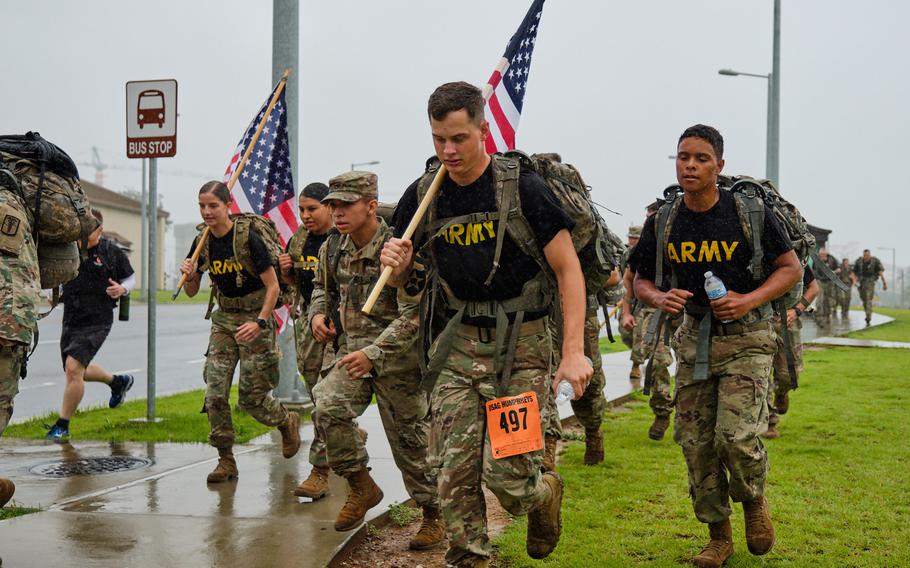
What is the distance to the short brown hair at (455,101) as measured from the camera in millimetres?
4293

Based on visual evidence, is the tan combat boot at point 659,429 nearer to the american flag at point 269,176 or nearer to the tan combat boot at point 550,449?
the tan combat boot at point 550,449

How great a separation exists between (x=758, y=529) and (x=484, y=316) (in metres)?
1.96

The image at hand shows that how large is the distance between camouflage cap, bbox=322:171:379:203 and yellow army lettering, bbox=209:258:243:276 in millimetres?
1959

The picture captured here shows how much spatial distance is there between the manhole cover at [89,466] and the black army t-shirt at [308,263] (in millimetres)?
1827

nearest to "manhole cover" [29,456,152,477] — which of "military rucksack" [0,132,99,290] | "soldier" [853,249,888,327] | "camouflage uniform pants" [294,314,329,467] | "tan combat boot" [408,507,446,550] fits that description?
"camouflage uniform pants" [294,314,329,467]

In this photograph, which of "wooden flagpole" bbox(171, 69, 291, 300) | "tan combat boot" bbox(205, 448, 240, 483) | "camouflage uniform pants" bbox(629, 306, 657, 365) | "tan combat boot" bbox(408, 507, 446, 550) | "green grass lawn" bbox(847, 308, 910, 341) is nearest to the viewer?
"tan combat boot" bbox(408, 507, 446, 550)

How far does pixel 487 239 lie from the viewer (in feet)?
14.5

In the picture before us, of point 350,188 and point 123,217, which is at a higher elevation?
point 123,217

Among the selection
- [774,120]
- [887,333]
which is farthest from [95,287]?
[887,333]

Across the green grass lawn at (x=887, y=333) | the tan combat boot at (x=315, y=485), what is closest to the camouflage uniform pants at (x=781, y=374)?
the tan combat boot at (x=315, y=485)

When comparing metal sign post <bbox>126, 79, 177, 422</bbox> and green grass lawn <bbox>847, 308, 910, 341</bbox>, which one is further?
green grass lawn <bbox>847, 308, 910, 341</bbox>

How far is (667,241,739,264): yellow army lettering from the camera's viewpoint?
5.30 meters

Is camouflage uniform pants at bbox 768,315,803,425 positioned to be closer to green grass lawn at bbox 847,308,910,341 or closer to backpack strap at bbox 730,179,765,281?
backpack strap at bbox 730,179,765,281

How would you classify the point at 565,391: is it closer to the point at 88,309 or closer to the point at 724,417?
the point at 724,417
